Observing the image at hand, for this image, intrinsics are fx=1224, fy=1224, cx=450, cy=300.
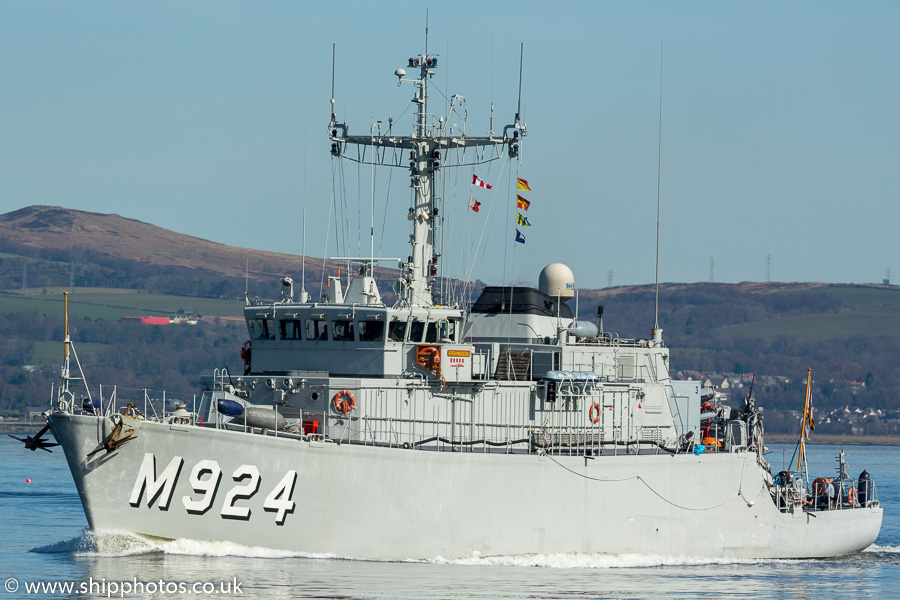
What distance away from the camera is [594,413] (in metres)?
29.6

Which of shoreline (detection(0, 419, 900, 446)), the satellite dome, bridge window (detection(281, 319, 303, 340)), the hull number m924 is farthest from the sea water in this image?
shoreline (detection(0, 419, 900, 446))

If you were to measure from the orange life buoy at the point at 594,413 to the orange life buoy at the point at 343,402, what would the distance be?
Answer: 640 centimetres

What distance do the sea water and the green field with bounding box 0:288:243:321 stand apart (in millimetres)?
108253

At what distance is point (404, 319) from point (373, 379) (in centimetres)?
157

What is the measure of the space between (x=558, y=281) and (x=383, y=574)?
41.1ft

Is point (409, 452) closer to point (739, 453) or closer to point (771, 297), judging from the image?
point (739, 453)

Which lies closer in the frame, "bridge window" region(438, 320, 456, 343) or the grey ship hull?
the grey ship hull

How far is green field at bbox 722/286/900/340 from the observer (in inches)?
5876

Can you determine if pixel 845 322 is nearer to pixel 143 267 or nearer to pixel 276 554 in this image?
pixel 143 267

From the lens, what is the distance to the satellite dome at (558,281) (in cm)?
3428

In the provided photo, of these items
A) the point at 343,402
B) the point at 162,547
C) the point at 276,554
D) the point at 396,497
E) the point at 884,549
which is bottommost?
the point at 884,549

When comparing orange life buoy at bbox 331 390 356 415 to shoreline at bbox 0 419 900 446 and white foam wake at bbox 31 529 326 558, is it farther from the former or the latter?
shoreline at bbox 0 419 900 446

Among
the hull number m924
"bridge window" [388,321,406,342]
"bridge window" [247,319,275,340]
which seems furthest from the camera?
"bridge window" [247,319,275,340]

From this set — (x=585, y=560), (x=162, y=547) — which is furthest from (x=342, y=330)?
(x=585, y=560)
